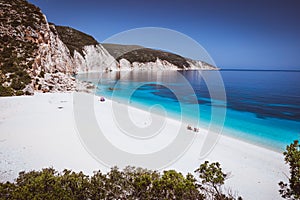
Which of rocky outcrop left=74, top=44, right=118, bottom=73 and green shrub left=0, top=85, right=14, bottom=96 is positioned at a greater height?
rocky outcrop left=74, top=44, right=118, bottom=73

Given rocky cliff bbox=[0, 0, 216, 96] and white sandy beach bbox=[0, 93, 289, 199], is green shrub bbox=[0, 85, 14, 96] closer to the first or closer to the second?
rocky cliff bbox=[0, 0, 216, 96]

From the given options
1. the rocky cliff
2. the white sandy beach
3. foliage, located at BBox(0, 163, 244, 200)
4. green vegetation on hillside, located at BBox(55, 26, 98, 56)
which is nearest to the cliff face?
the rocky cliff

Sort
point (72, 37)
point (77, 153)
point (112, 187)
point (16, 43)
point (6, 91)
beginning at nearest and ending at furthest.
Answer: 1. point (112, 187)
2. point (77, 153)
3. point (6, 91)
4. point (16, 43)
5. point (72, 37)

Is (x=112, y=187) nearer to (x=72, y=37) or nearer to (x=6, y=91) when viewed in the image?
(x=6, y=91)

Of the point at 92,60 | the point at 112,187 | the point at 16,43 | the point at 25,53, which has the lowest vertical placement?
the point at 112,187

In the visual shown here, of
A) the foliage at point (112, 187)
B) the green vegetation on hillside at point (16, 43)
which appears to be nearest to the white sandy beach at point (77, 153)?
the foliage at point (112, 187)

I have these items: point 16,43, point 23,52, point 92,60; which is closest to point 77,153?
point 23,52

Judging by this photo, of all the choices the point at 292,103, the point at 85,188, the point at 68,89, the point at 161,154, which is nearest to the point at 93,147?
the point at 161,154

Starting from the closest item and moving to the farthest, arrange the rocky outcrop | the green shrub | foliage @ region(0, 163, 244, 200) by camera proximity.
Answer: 1. foliage @ region(0, 163, 244, 200)
2. the green shrub
3. the rocky outcrop
